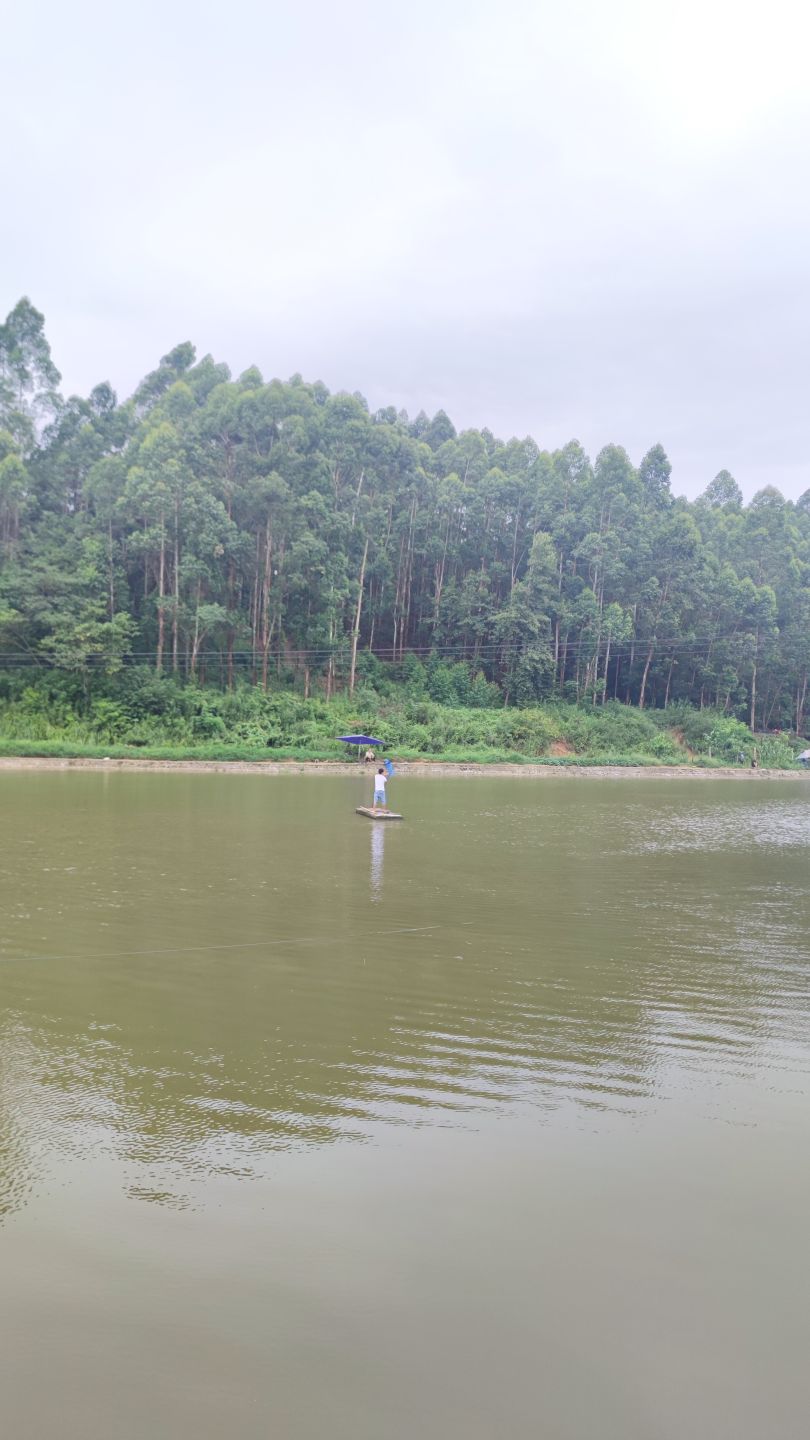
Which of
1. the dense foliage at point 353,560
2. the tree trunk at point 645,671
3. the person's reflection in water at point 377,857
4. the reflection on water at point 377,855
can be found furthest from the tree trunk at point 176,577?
the tree trunk at point 645,671

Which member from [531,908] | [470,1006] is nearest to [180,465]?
[531,908]

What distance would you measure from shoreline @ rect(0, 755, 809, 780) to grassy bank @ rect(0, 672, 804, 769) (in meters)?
0.64

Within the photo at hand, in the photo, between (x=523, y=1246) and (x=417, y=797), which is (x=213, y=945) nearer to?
(x=523, y=1246)

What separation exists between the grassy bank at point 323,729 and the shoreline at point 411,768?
2.11 feet

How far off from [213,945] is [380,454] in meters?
45.9

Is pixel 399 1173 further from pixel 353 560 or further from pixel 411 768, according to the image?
pixel 353 560

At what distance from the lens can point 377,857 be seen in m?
12.8

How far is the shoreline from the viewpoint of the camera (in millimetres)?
29938

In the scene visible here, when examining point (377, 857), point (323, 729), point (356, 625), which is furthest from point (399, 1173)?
point (356, 625)

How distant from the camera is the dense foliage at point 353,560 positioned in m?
39.8

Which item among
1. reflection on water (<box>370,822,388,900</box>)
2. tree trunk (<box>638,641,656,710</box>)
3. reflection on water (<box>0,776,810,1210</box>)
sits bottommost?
reflection on water (<box>370,822,388,900</box>)

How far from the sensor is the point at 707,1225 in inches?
130

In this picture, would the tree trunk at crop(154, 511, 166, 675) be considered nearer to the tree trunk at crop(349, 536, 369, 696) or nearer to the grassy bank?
the grassy bank

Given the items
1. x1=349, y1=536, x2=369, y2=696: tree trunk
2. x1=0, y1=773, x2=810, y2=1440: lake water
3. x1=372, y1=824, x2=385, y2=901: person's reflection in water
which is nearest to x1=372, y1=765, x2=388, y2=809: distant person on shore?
x1=372, y1=824, x2=385, y2=901: person's reflection in water
